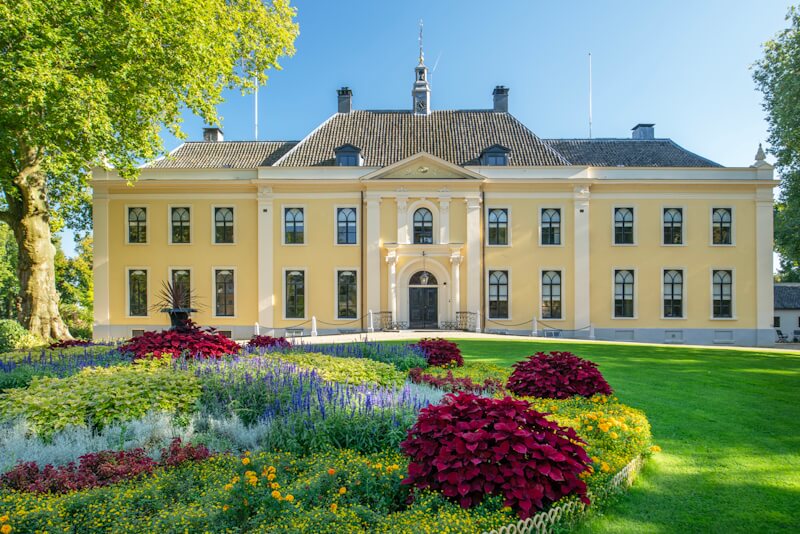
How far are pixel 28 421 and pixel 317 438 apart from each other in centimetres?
400

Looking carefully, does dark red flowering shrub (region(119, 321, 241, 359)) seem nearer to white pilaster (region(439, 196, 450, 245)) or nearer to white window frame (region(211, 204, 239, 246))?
white window frame (region(211, 204, 239, 246))

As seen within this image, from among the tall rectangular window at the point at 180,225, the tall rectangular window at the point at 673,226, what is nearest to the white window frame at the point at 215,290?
the tall rectangular window at the point at 180,225

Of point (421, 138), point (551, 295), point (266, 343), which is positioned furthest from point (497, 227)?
point (266, 343)

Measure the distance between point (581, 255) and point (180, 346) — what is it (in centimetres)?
2151

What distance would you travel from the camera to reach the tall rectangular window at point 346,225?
26062mm

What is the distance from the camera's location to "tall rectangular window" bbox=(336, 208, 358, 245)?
85.5ft

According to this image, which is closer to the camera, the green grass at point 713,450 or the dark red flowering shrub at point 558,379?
the green grass at point 713,450

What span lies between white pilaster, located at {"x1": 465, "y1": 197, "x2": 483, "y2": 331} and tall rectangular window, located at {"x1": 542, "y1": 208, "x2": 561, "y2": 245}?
366cm

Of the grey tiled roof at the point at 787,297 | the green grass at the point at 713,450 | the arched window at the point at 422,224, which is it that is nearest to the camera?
the green grass at the point at 713,450

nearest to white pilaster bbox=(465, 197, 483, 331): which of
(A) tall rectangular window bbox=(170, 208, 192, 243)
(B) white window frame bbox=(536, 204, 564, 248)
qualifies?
(B) white window frame bbox=(536, 204, 564, 248)

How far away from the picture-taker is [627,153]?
94.6 ft

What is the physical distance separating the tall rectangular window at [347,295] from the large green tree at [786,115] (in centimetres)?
2097

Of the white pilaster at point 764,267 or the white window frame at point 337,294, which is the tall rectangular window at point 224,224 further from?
the white pilaster at point 764,267

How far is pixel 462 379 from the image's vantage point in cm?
895
